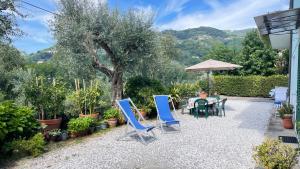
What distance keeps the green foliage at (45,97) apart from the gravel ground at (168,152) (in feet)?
5.53

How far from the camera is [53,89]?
27.3 feet

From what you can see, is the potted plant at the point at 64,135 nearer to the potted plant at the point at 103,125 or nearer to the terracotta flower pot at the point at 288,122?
the potted plant at the point at 103,125

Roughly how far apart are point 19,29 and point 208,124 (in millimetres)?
7278

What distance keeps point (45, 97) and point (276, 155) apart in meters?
6.57

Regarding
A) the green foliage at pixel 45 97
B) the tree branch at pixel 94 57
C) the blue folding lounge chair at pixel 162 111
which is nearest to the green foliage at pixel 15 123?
the green foliage at pixel 45 97

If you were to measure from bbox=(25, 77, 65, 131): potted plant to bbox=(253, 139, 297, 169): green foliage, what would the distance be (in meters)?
6.02

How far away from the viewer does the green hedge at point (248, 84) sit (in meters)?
19.8

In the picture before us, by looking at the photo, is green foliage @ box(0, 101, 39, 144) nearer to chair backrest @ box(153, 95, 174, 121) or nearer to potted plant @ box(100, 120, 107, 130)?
potted plant @ box(100, 120, 107, 130)

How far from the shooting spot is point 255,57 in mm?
24500

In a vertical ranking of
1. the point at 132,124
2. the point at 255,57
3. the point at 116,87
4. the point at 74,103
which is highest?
the point at 255,57

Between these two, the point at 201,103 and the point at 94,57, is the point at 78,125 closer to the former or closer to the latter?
the point at 94,57

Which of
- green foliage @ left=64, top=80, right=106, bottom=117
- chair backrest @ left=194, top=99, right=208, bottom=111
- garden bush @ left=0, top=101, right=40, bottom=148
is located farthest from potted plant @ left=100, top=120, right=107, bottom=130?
chair backrest @ left=194, top=99, right=208, bottom=111

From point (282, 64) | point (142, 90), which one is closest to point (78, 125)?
point (142, 90)

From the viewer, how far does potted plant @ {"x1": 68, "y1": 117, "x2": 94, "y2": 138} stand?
306 inches
